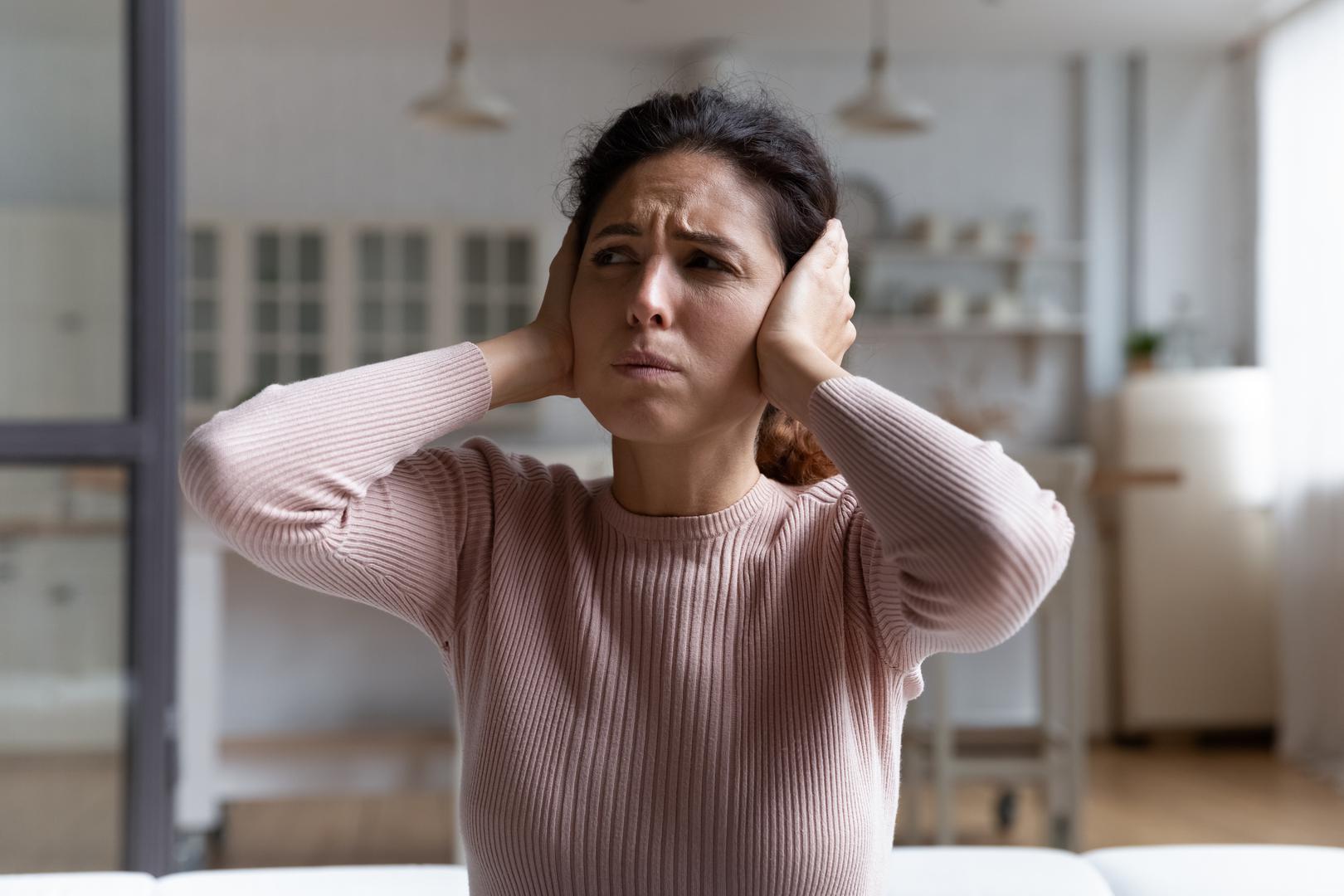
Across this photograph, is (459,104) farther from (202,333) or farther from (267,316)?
(202,333)

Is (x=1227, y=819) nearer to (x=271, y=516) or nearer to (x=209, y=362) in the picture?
(x=271, y=516)

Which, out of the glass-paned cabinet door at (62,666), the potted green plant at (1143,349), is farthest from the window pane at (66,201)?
the potted green plant at (1143,349)

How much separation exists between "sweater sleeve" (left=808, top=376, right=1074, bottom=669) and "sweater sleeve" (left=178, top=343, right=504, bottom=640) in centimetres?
34

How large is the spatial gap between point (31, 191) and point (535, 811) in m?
1.72

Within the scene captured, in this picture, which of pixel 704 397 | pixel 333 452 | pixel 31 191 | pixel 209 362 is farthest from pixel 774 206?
pixel 209 362

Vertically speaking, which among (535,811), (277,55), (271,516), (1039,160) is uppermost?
(277,55)

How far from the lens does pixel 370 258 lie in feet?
16.3

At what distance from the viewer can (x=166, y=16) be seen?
6.91 ft

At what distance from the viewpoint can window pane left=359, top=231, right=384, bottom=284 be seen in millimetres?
4941

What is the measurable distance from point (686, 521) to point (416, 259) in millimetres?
4143

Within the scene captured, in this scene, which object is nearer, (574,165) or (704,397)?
(704,397)

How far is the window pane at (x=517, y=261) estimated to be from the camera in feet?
16.5

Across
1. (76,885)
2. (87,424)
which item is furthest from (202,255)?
(76,885)

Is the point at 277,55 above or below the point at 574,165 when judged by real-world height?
above
